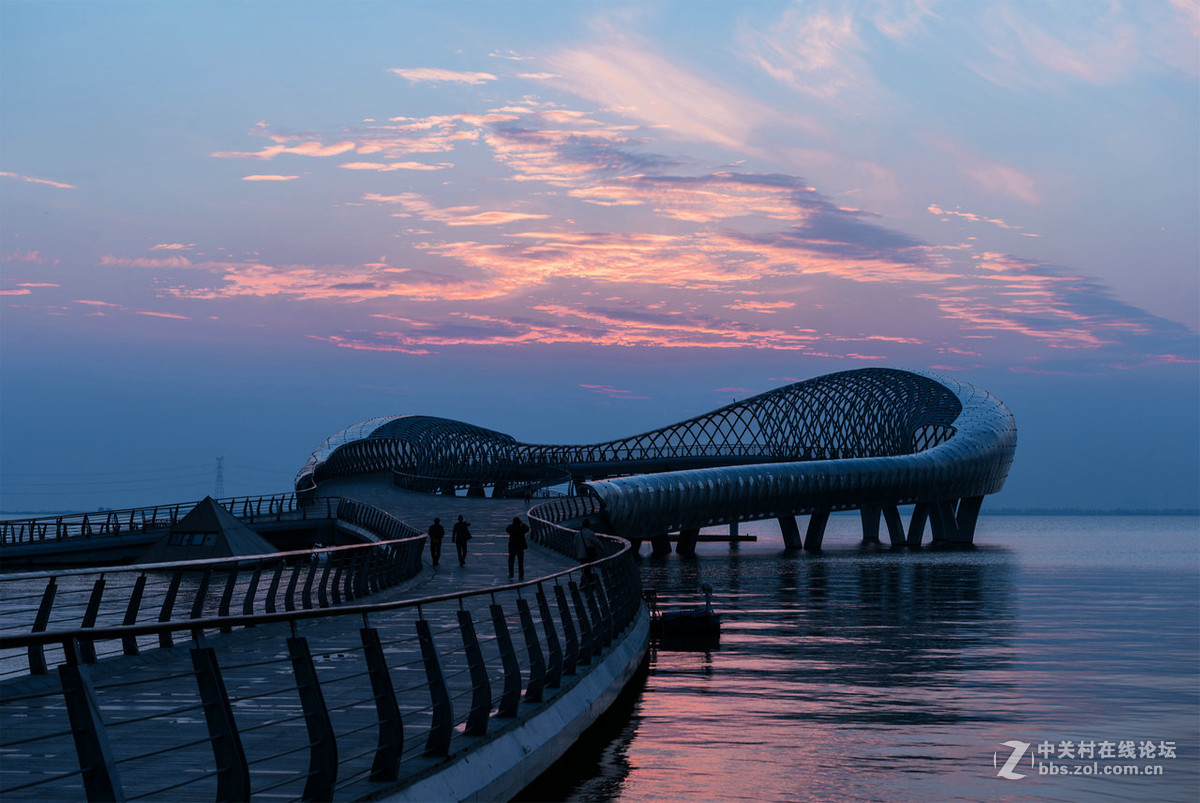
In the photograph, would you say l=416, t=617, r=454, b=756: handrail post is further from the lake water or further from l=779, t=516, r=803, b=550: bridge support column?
l=779, t=516, r=803, b=550: bridge support column

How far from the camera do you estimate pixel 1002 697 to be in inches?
985

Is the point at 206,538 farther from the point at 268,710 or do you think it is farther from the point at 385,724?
the point at 385,724

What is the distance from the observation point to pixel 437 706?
10445 mm

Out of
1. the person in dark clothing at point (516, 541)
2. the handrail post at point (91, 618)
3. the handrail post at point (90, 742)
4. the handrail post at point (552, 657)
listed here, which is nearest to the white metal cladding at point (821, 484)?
the person in dark clothing at point (516, 541)

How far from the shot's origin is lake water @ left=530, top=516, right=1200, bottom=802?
15.4 m

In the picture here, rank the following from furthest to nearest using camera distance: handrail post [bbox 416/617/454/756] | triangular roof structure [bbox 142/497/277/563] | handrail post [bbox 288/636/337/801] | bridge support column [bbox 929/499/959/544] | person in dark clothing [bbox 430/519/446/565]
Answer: bridge support column [bbox 929/499/959/544] < triangular roof structure [bbox 142/497/277/563] < person in dark clothing [bbox 430/519/446/565] < handrail post [bbox 416/617/454/756] < handrail post [bbox 288/636/337/801]

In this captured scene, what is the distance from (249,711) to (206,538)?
41.7 meters

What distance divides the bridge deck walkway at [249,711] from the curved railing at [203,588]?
0.51m

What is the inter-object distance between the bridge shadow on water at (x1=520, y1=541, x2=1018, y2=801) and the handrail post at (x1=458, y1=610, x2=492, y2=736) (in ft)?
4.69

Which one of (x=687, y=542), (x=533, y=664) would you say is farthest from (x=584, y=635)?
(x=687, y=542)

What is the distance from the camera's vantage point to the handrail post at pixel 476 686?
1173 centimetres

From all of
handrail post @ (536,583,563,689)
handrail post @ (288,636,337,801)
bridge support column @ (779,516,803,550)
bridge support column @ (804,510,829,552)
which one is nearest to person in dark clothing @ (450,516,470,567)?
handrail post @ (536,583,563,689)

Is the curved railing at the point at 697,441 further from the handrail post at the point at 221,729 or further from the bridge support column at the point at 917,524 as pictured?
the handrail post at the point at 221,729

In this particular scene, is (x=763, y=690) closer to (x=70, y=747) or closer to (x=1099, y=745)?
(x=1099, y=745)
